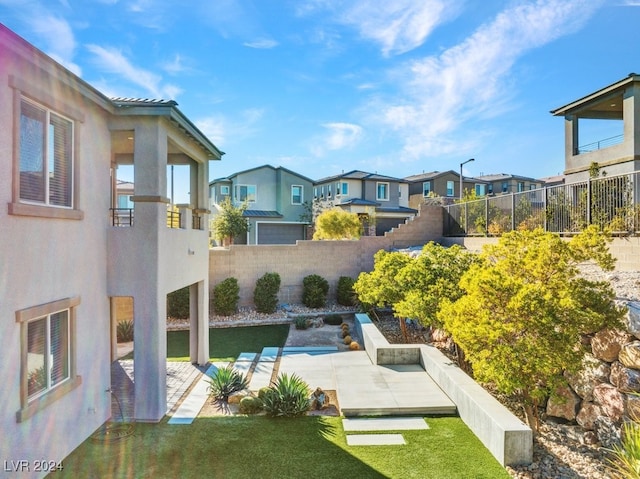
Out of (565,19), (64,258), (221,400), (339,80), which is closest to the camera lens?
(64,258)

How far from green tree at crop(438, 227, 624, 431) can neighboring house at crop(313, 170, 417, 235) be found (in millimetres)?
27020

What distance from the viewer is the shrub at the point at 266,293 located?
18547 mm

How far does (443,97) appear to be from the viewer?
16.8 meters

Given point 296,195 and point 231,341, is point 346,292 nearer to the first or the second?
point 231,341

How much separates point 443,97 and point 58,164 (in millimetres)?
15113

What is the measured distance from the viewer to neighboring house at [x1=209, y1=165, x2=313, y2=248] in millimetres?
35875

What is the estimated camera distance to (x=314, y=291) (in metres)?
19.1

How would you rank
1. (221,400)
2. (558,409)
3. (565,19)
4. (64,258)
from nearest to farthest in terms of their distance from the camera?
(64,258) < (558,409) < (221,400) < (565,19)

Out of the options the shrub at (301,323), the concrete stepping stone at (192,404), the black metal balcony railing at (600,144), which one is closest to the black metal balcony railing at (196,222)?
the concrete stepping stone at (192,404)

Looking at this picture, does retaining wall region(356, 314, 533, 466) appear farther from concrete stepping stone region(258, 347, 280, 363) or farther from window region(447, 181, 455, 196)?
window region(447, 181, 455, 196)

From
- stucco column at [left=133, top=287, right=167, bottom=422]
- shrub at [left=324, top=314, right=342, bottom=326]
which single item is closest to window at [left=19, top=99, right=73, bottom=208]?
stucco column at [left=133, top=287, right=167, bottom=422]

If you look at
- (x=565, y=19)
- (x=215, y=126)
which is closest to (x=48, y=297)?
(x=215, y=126)

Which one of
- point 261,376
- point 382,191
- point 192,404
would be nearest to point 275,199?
point 382,191

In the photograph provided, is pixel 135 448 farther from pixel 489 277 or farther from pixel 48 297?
pixel 489 277
